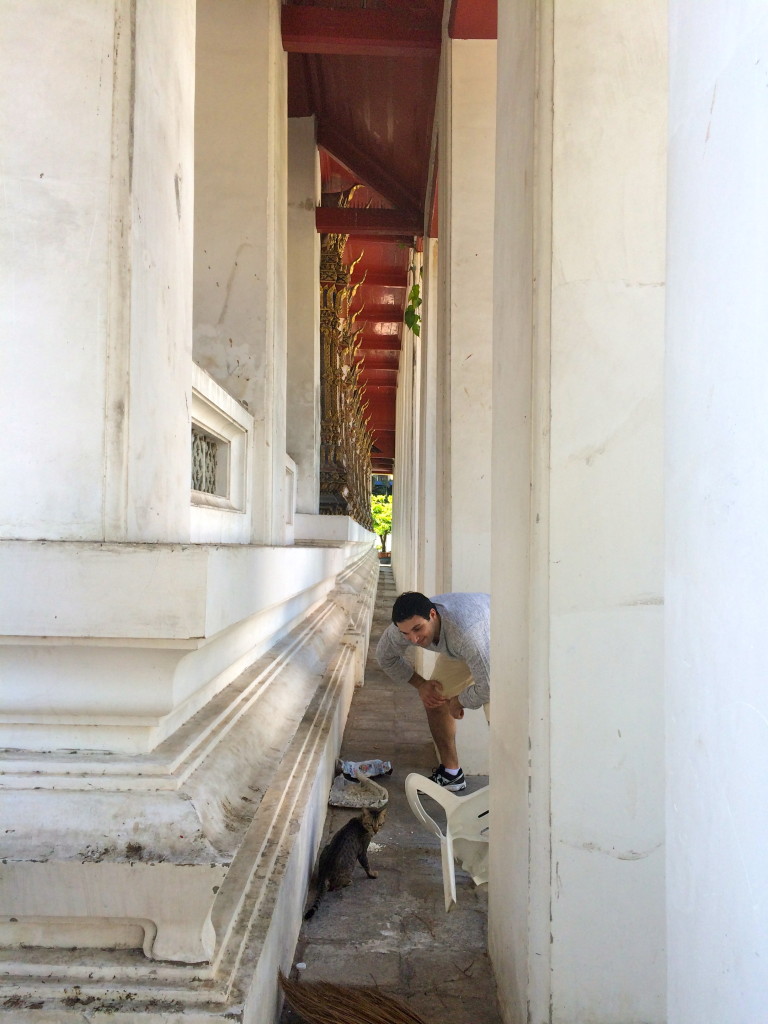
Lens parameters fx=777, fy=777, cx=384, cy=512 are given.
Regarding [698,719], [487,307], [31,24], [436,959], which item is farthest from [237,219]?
[698,719]

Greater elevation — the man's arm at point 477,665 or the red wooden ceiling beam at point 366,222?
the red wooden ceiling beam at point 366,222

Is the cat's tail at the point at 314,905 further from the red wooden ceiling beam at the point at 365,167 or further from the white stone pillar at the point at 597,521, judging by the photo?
the red wooden ceiling beam at the point at 365,167

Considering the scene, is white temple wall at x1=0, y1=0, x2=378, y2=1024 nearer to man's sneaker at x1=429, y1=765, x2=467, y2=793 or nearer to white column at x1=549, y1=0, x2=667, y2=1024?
white column at x1=549, y1=0, x2=667, y2=1024

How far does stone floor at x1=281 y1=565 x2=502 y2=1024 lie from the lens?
79.8 inches

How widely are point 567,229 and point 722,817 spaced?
1.38 metres

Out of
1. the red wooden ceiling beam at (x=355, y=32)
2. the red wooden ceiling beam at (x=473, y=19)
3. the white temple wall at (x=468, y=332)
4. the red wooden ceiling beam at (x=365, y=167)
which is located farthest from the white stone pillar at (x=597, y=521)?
the red wooden ceiling beam at (x=365, y=167)

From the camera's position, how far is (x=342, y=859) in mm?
2580

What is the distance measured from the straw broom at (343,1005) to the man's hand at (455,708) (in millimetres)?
2042

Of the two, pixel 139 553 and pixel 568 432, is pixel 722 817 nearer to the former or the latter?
pixel 139 553

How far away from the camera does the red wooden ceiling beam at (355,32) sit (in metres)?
4.87

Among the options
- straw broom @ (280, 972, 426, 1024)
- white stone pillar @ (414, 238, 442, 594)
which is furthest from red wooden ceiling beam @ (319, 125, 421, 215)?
straw broom @ (280, 972, 426, 1024)

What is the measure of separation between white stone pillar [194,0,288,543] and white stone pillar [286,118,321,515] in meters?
3.10

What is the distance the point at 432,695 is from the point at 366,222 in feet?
18.0

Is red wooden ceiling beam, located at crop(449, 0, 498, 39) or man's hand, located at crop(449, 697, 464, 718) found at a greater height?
red wooden ceiling beam, located at crop(449, 0, 498, 39)
